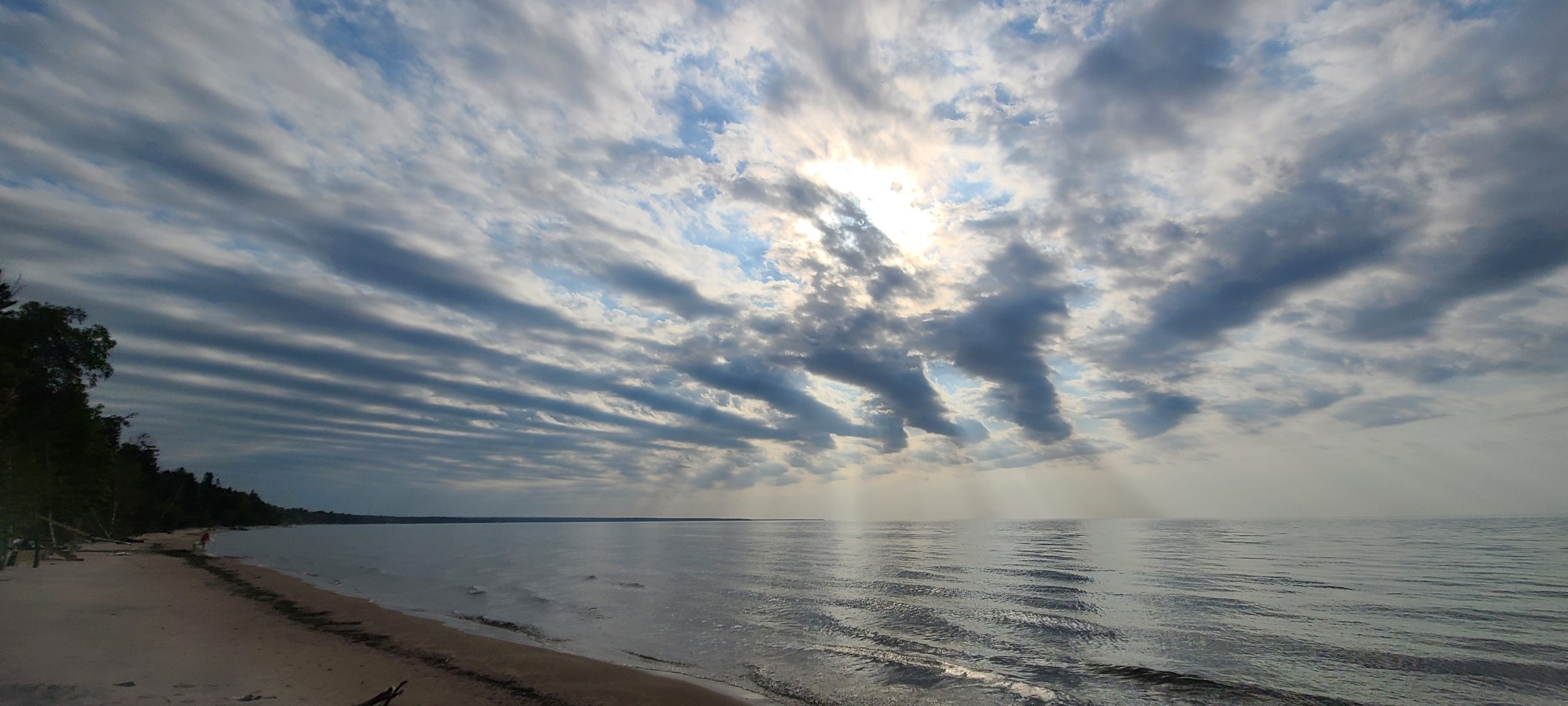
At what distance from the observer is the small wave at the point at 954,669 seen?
1669 cm

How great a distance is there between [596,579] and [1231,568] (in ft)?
144

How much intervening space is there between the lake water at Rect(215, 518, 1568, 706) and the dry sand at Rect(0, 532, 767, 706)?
2708 millimetres

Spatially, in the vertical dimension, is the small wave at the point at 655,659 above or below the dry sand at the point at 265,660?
below

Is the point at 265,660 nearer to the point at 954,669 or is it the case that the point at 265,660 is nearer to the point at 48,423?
the point at 954,669

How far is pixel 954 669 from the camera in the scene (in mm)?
18969

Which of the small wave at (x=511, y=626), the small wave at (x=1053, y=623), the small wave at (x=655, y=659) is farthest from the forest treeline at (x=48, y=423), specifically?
the small wave at (x=1053, y=623)

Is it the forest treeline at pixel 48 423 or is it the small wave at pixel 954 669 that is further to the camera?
the forest treeline at pixel 48 423

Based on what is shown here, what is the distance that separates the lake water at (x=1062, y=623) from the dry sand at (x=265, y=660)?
8.88ft

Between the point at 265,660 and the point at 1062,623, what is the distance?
2551cm

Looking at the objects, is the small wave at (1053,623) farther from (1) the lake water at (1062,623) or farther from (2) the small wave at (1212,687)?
(2) the small wave at (1212,687)

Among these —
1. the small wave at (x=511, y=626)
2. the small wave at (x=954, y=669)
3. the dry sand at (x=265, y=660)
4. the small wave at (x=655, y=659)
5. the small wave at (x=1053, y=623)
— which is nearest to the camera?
the dry sand at (x=265, y=660)

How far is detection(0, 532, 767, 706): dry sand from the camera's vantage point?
44.0 feet

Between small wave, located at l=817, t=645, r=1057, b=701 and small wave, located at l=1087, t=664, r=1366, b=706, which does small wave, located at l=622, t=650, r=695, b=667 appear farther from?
small wave, located at l=1087, t=664, r=1366, b=706

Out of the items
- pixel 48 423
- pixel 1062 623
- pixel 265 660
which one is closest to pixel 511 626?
pixel 265 660
